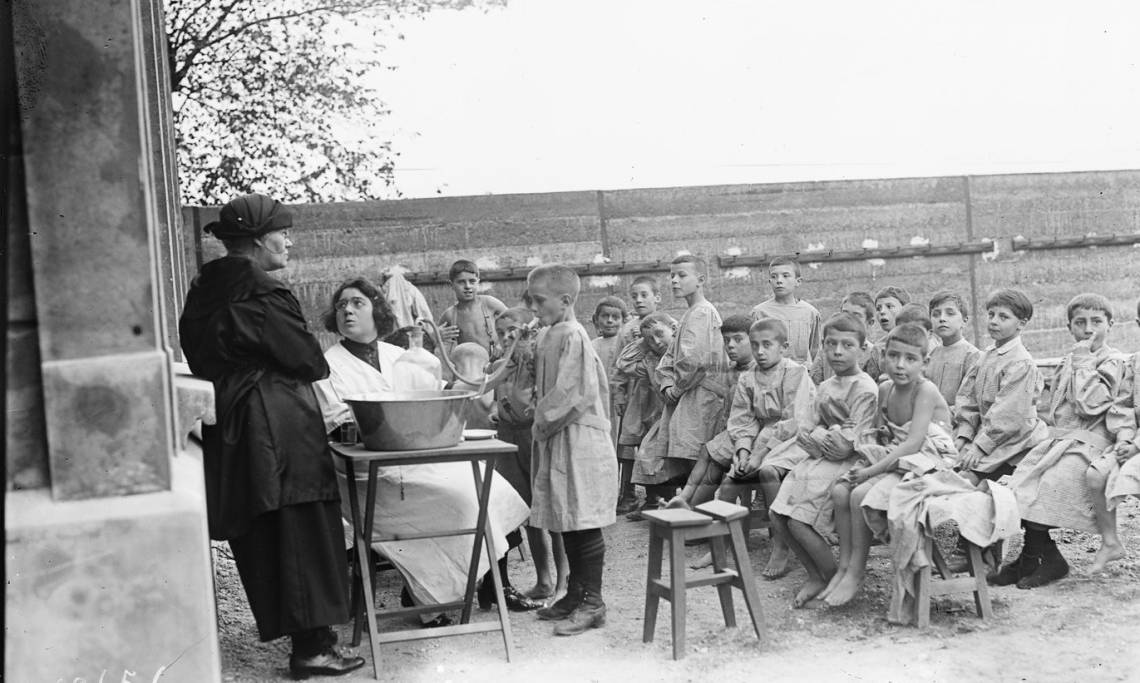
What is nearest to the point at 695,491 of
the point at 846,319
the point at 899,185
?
the point at 846,319

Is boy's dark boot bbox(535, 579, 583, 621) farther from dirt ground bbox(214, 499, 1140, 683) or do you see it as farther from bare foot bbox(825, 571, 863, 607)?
bare foot bbox(825, 571, 863, 607)

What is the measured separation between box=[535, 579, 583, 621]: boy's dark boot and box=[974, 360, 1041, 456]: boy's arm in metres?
2.33

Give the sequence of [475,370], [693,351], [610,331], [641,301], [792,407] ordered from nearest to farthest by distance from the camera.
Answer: [792,407] < [475,370] < [693,351] < [641,301] < [610,331]

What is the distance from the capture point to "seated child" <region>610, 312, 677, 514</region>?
313 inches

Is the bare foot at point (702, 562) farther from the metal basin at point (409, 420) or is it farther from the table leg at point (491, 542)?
the metal basin at point (409, 420)

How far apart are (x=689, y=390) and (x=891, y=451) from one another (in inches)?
82.2

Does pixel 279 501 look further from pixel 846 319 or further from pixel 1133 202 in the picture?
pixel 1133 202

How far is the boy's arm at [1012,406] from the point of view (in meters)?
5.77

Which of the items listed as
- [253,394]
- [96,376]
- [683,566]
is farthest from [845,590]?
[96,376]

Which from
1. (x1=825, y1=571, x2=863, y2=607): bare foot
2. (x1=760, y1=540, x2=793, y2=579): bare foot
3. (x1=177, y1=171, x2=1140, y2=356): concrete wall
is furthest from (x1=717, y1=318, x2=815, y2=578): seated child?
(x1=177, y1=171, x2=1140, y2=356): concrete wall

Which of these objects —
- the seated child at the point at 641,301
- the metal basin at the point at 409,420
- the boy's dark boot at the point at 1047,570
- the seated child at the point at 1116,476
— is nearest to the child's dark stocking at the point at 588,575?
the metal basin at the point at 409,420

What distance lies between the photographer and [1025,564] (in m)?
5.49

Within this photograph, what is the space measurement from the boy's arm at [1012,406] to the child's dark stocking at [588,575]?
2.21 m

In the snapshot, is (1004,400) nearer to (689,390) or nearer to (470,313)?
(689,390)
